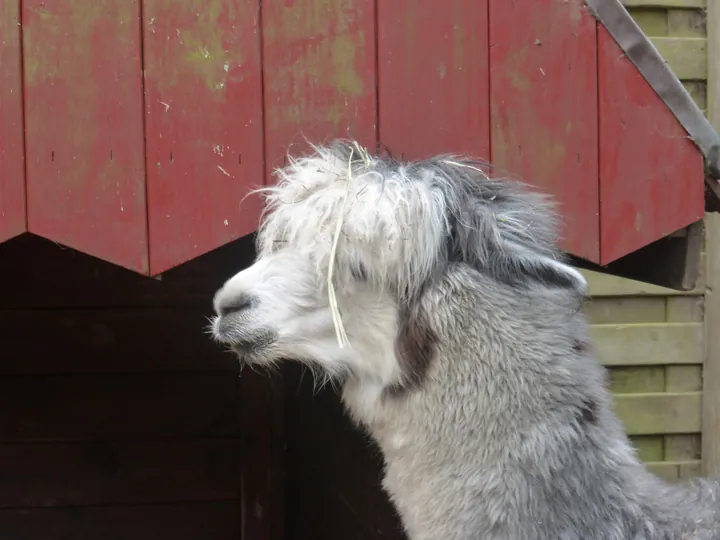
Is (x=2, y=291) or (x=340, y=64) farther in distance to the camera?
(x=2, y=291)

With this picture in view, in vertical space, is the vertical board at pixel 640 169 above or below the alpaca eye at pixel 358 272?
above

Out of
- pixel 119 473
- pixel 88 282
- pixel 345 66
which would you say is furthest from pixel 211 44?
pixel 119 473

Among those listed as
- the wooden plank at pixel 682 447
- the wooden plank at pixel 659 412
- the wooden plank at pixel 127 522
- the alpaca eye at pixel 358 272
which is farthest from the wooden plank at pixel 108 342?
the wooden plank at pixel 682 447

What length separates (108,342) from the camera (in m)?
2.69

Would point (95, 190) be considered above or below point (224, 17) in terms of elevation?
below

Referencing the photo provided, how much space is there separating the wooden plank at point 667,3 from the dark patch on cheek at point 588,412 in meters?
2.08

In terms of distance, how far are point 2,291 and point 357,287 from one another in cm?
171

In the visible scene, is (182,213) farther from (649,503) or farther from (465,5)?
(649,503)

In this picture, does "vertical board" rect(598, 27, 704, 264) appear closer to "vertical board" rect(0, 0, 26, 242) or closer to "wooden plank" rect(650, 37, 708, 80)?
"vertical board" rect(0, 0, 26, 242)

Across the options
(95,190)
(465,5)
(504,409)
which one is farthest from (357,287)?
(465,5)

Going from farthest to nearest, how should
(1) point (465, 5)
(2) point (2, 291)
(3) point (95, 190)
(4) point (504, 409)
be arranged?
(2) point (2, 291), (1) point (465, 5), (3) point (95, 190), (4) point (504, 409)

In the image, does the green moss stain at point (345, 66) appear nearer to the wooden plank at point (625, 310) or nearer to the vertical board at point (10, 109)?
the vertical board at point (10, 109)

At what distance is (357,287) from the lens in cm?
139

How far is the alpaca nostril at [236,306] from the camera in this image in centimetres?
138
